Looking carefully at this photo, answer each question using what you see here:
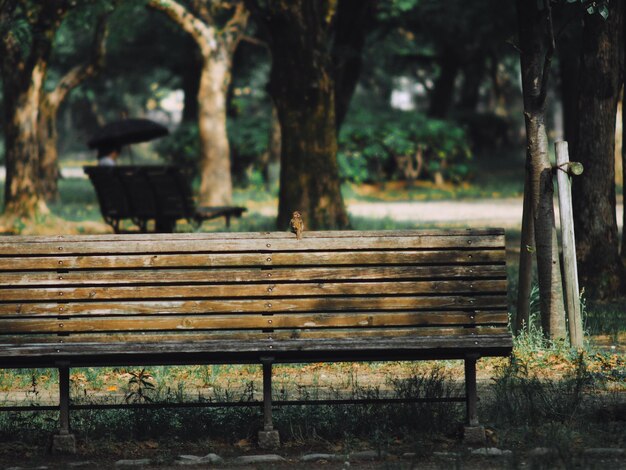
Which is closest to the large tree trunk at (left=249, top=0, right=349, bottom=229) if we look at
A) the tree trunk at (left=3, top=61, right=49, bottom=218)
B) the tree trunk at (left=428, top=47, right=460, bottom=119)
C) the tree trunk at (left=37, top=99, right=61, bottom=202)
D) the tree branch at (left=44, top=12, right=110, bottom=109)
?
the tree trunk at (left=3, top=61, right=49, bottom=218)

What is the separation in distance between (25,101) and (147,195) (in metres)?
5.23

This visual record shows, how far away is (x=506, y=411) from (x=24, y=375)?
3286 millimetres

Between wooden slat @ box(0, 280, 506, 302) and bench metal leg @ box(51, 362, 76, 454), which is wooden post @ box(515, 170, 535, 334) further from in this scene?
bench metal leg @ box(51, 362, 76, 454)

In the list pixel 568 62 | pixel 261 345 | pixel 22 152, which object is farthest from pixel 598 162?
pixel 568 62

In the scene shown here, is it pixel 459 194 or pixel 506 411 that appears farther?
pixel 459 194

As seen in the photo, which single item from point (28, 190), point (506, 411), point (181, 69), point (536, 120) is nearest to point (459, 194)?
point (28, 190)

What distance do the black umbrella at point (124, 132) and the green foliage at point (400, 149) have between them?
11.4 metres

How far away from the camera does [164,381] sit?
7.14 meters

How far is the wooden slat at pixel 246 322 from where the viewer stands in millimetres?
5754

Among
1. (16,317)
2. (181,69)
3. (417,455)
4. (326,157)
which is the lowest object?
(417,455)

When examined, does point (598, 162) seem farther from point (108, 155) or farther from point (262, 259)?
point (108, 155)

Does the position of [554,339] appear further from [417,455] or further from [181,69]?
[181,69]

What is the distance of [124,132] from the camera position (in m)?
16.6

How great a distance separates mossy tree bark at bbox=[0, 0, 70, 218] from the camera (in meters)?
18.5
